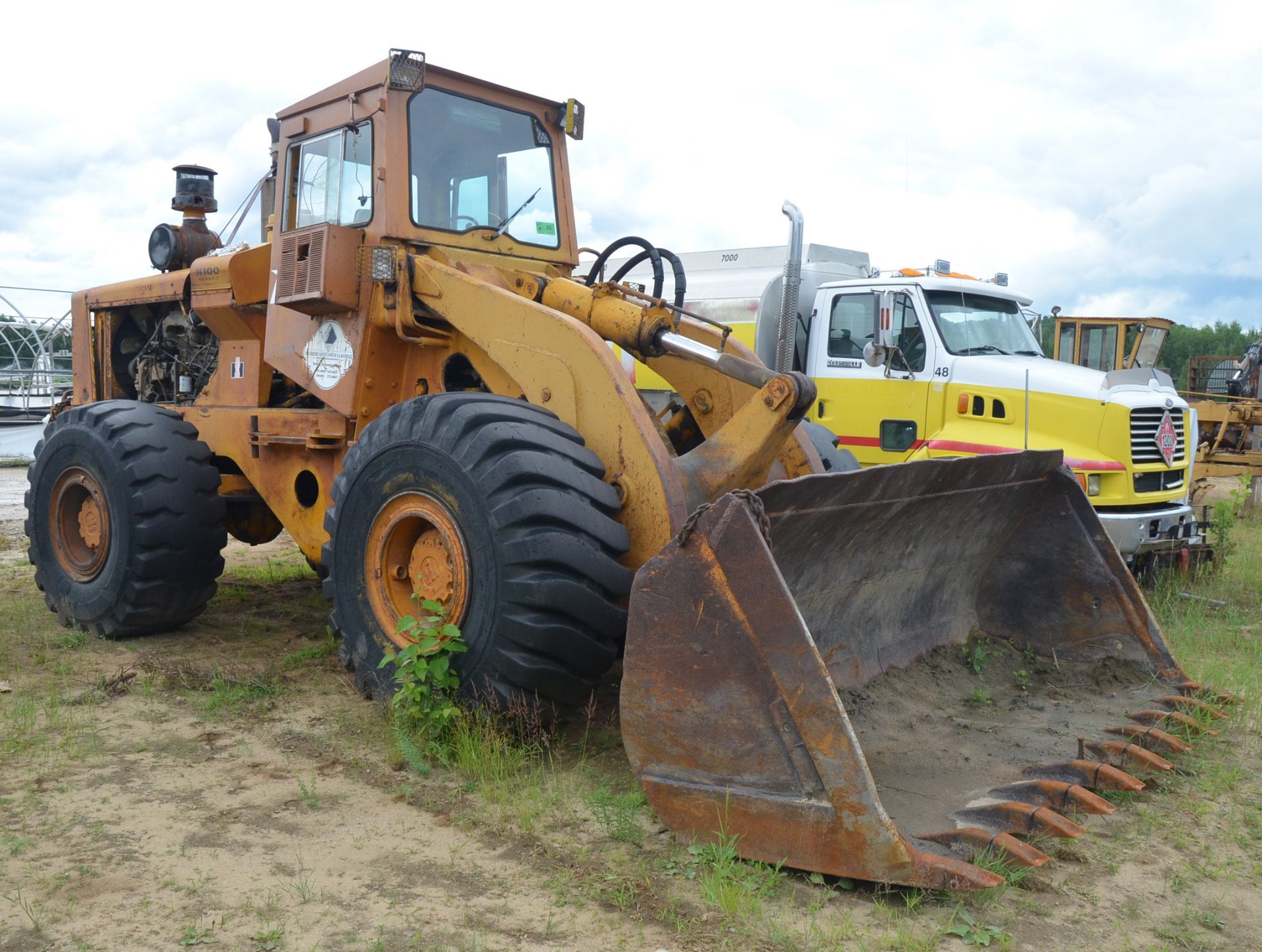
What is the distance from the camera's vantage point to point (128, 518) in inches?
244

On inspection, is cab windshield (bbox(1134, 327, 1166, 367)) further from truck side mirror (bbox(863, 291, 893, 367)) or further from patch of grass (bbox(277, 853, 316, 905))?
patch of grass (bbox(277, 853, 316, 905))

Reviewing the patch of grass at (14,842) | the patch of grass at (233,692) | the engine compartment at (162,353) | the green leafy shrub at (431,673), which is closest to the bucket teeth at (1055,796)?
the green leafy shrub at (431,673)

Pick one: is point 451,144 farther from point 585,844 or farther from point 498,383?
point 585,844

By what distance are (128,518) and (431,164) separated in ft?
8.67

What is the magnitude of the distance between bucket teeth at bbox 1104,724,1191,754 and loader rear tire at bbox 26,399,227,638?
4843 mm

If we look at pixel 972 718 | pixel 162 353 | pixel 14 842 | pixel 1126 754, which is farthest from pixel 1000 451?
pixel 14 842

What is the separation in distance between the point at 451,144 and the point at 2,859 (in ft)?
13.2

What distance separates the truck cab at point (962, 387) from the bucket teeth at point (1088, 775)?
422 centimetres

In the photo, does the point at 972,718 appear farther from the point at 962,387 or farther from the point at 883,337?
the point at 883,337

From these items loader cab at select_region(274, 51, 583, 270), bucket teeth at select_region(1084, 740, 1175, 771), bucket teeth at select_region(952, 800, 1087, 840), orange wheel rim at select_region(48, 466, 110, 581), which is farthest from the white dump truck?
bucket teeth at select_region(952, 800, 1087, 840)

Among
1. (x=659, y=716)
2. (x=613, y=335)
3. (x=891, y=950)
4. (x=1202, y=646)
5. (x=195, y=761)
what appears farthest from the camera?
(x=1202, y=646)

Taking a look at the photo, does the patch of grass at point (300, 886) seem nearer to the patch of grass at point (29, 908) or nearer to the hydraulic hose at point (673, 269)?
the patch of grass at point (29, 908)

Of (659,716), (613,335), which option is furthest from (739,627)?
(613,335)

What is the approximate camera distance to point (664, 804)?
3.62 meters
